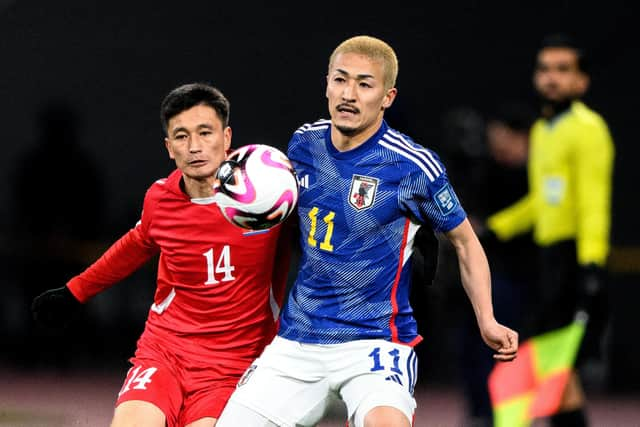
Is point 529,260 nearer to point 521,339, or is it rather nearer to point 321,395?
point 521,339

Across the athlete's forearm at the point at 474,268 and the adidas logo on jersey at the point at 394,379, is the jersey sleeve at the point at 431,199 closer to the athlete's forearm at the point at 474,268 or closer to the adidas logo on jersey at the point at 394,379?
the athlete's forearm at the point at 474,268

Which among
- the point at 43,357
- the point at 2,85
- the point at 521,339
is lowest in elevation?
the point at 43,357

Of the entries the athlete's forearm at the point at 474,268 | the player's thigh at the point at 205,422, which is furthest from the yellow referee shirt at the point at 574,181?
the player's thigh at the point at 205,422

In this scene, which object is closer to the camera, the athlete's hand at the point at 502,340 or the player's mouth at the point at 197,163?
the athlete's hand at the point at 502,340

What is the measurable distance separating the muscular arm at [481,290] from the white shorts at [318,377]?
26 centimetres

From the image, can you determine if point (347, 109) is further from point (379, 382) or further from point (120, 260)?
point (120, 260)

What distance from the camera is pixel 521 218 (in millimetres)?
6898

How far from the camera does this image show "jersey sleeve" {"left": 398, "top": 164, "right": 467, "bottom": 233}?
420 centimetres

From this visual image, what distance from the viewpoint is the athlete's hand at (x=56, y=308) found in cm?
480

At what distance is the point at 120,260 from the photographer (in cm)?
479

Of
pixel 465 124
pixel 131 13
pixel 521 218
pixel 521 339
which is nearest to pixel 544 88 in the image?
pixel 521 218

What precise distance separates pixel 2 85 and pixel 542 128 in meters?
5.19

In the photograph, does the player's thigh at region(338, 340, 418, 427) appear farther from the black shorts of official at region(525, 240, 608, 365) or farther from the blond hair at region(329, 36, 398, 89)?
the black shorts of official at region(525, 240, 608, 365)

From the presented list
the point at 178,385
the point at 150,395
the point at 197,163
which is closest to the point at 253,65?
the point at 197,163
